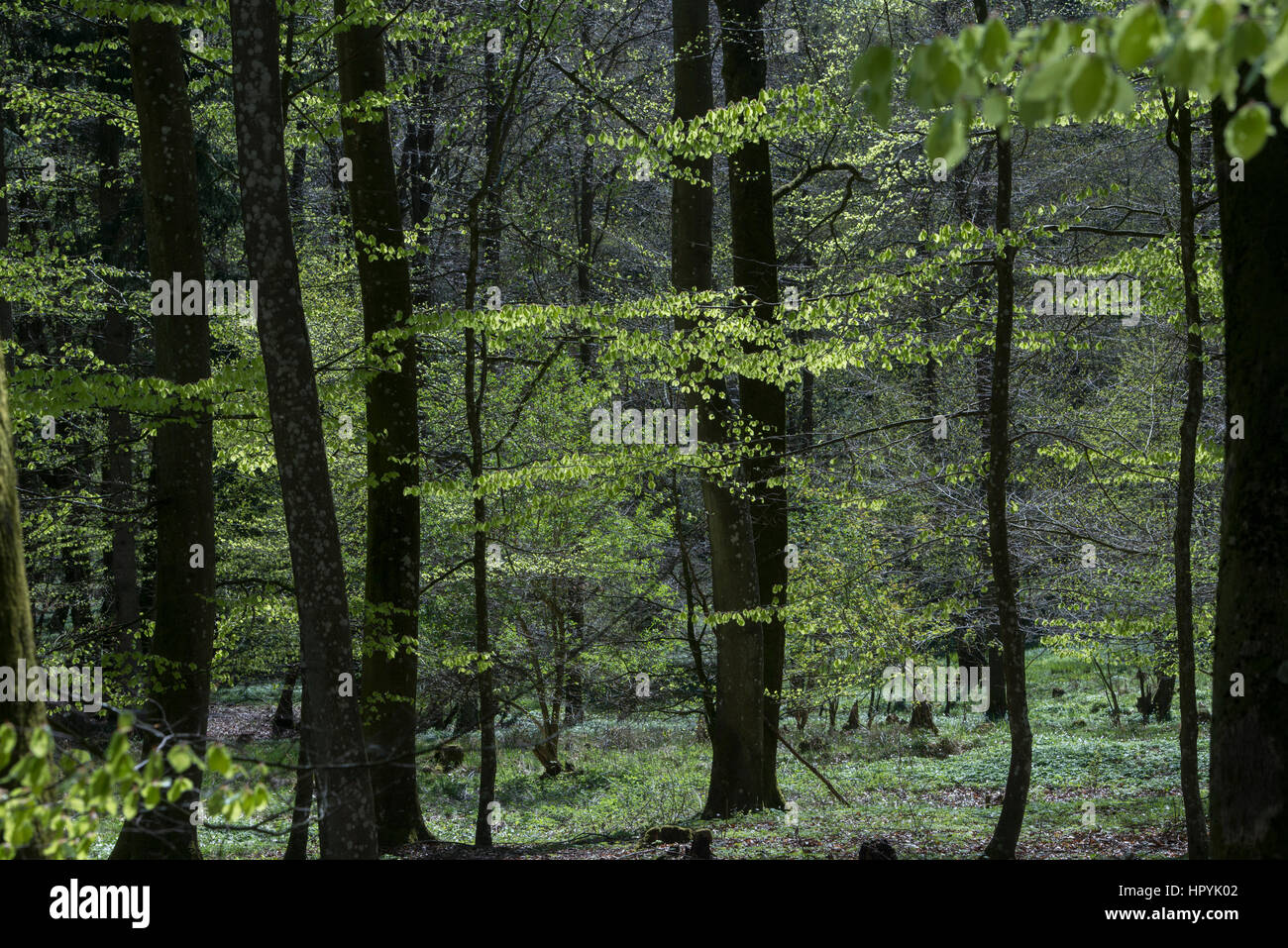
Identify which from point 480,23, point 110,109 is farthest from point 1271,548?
point 110,109

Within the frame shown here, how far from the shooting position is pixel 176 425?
761 centimetres

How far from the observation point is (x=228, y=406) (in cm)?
751

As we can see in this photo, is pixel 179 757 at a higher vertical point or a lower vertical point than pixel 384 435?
lower

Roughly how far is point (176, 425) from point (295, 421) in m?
2.44

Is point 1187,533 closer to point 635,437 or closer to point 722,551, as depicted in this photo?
point 722,551

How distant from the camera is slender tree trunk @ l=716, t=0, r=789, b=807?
426 inches

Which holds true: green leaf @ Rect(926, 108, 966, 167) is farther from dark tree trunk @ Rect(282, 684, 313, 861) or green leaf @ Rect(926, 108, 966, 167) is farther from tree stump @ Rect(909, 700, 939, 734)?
tree stump @ Rect(909, 700, 939, 734)

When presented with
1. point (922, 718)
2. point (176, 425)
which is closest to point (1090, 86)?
point (176, 425)

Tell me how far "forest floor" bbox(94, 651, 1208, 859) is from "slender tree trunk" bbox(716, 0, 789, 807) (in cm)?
154

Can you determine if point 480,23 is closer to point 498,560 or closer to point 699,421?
point 699,421
